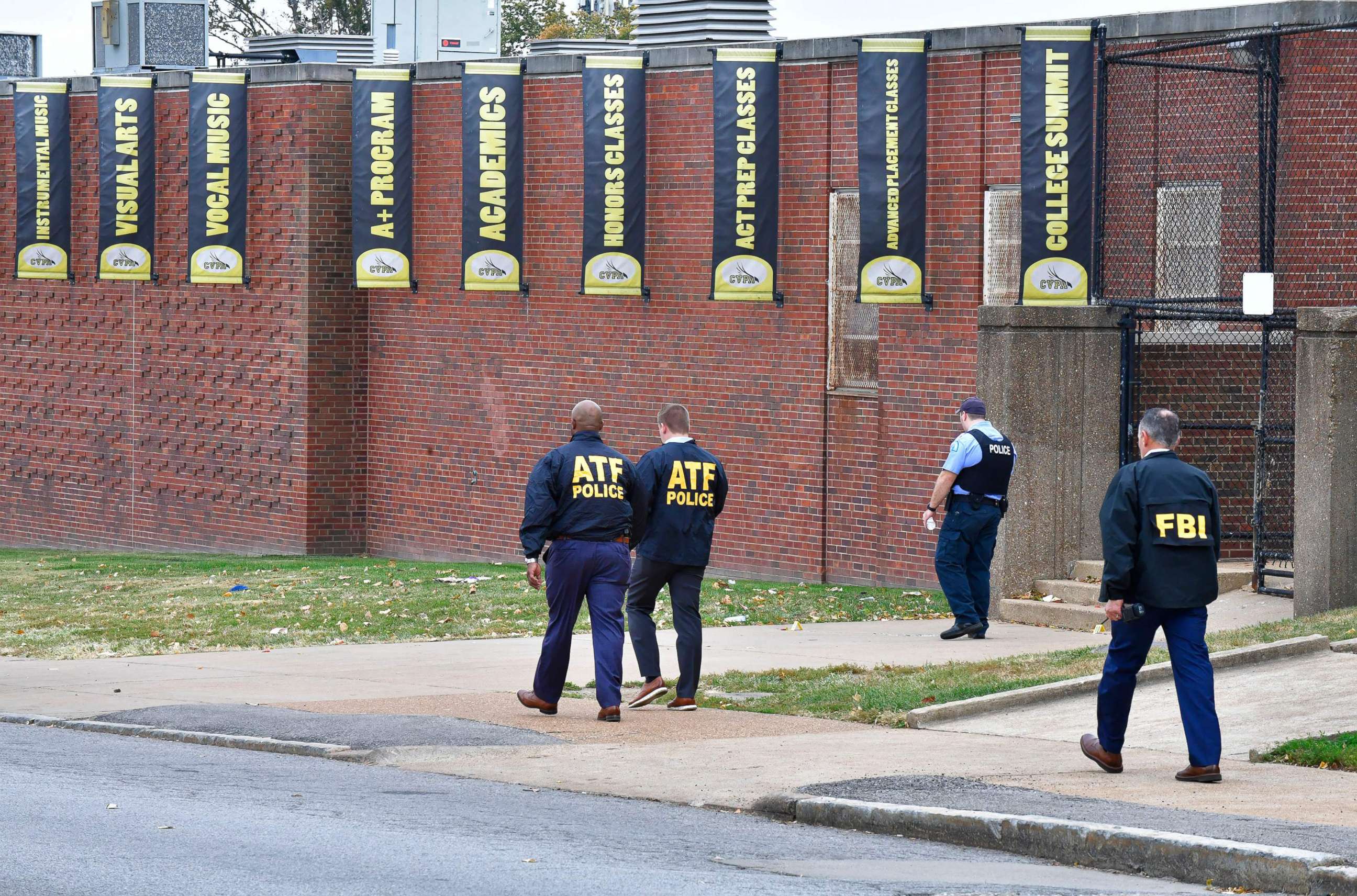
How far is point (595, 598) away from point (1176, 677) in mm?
3658

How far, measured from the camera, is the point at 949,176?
1944 centimetres

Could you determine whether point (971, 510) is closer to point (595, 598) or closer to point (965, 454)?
point (965, 454)

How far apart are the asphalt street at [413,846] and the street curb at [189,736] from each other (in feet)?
1.85

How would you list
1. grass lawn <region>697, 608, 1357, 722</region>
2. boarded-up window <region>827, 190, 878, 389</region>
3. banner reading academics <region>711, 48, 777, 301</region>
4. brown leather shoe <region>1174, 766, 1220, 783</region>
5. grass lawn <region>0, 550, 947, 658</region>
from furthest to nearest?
banner reading academics <region>711, 48, 777, 301</region> < boarded-up window <region>827, 190, 878, 389</region> < grass lawn <region>0, 550, 947, 658</region> < grass lawn <region>697, 608, 1357, 722</region> < brown leather shoe <region>1174, 766, 1220, 783</region>

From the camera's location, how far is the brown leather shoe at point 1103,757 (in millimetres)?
9414

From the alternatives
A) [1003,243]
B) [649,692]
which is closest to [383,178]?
[1003,243]

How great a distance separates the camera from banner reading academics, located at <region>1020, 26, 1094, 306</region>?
18281mm

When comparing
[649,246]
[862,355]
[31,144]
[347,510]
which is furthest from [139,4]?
[862,355]

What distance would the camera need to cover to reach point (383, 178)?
23.8 meters

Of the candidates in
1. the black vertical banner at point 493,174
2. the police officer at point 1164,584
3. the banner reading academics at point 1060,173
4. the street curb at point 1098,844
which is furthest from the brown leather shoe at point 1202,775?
the black vertical banner at point 493,174

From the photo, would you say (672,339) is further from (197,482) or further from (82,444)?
(82,444)

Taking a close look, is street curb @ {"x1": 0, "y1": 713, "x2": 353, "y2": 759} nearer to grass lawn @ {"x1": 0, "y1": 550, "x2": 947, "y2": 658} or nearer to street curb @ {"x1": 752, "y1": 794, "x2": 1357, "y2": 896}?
street curb @ {"x1": 752, "y1": 794, "x2": 1357, "y2": 896}

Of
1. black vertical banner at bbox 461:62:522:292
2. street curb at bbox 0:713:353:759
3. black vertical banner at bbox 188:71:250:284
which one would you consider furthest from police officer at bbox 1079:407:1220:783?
black vertical banner at bbox 188:71:250:284

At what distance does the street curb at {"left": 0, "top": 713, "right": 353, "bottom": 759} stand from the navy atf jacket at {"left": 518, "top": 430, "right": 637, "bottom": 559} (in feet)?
5.45
